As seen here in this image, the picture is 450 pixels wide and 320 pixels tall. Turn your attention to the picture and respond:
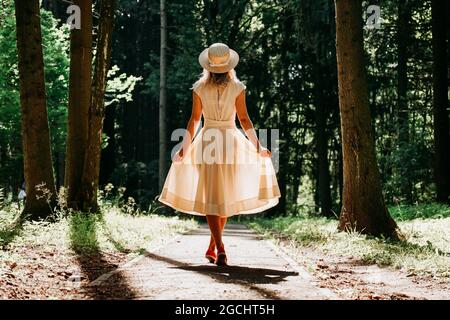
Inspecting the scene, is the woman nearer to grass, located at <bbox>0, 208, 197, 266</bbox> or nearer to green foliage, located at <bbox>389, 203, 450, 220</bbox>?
grass, located at <bbox>0, 208, 197, 266</bbox>

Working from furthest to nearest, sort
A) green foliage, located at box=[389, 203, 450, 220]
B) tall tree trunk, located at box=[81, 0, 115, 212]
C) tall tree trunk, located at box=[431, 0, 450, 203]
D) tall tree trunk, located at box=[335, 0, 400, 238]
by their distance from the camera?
tall tree trunk, located at box=[431, 0, 450, 203] → green foliage, located at box=[389, 203, 450, 220] → tall tree trunk, located at box=[81, 0, 115, 212] → tall tree trunk, located at box=[335, 0, 400, 238]

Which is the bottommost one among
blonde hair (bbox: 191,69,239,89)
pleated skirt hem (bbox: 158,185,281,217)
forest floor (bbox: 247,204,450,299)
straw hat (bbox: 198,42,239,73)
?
forest floor (bbox: 247,204,450,299)

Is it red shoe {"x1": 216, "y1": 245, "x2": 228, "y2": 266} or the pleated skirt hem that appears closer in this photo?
the pleated skirt hem

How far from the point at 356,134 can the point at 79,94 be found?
6.53 metres

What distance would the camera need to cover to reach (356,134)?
1123 centimetres

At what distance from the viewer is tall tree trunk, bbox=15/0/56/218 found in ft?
38.2

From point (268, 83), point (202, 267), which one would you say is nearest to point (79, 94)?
point (202, 267)

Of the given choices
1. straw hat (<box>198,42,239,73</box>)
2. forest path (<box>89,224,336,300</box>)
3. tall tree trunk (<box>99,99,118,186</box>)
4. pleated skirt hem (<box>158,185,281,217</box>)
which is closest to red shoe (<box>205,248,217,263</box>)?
forest path (<box>89,224,336,300</box>)

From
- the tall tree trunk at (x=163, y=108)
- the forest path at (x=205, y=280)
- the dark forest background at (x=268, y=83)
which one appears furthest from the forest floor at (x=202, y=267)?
the tall tree trunk at (x=163, y=108)

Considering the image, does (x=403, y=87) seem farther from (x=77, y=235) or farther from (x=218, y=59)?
(x=218, y=59)

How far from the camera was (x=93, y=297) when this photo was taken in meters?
5.38
